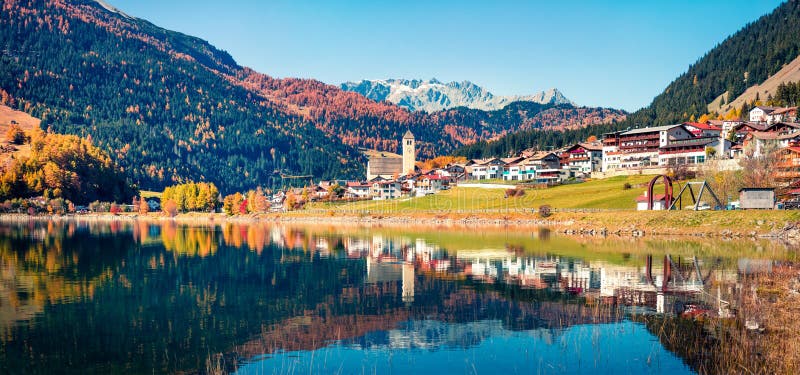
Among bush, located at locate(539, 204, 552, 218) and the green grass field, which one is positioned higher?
the green grass field

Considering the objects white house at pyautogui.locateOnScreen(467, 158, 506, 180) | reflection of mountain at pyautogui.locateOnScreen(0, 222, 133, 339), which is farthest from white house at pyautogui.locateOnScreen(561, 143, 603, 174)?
reflection of mountain at pyautogui.locateOnScreen(0, 222, 133, 339)

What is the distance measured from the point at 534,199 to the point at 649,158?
32480 mm

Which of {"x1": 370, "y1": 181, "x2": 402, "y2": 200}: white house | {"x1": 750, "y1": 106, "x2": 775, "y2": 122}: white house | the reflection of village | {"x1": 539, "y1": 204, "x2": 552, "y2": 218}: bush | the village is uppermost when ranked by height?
{"x1": 750, "y1": 106, "x2": 775, "y2": 122}: white house

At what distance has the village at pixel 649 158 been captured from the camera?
98250 mm

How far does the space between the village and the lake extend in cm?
4622

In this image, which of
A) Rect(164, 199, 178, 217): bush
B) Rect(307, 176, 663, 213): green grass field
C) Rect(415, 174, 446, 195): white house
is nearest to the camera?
Rect(307, 176, 663, 213): green grass field

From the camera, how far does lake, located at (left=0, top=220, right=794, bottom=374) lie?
22969 millimetres

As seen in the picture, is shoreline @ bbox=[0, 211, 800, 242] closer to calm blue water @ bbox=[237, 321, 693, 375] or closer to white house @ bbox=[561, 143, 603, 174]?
white house @ bbox=[561, 143, 603, 174]

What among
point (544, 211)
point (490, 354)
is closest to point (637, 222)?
point (544, 211)

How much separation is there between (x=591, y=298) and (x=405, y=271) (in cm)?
1722

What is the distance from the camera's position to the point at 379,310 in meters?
32.7

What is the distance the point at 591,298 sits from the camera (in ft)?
112

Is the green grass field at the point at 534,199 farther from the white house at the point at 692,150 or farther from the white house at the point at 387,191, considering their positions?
the white house at the point at 387,191

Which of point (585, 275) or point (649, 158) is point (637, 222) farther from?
point (649, 158)
